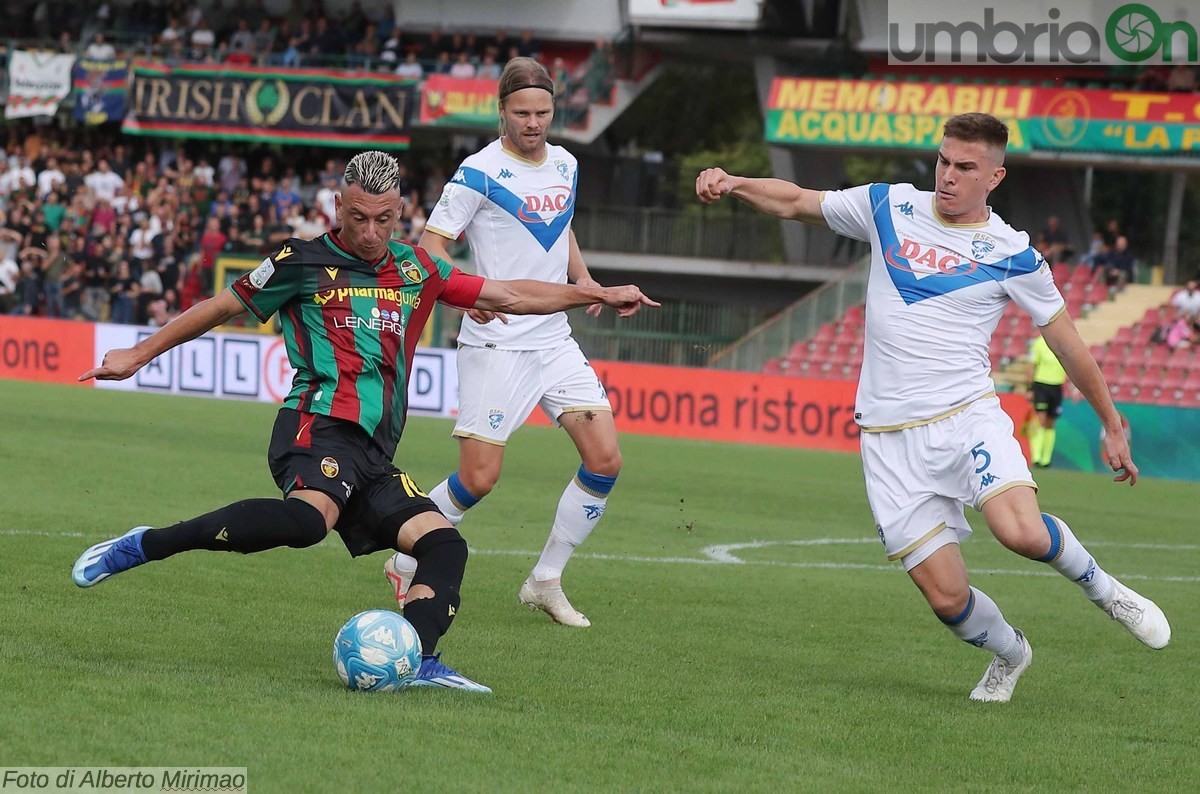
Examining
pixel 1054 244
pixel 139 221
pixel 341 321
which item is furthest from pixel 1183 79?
pixel 341 321

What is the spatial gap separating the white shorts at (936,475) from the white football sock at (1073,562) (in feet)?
0.69

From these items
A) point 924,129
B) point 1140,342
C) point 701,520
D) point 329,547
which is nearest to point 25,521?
point 329,547

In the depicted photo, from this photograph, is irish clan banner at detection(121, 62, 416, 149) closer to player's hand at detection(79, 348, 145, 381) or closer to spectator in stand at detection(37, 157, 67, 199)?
spectator in stand at detection(37, 157, 67, 199)

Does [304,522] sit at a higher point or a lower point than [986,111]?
lower

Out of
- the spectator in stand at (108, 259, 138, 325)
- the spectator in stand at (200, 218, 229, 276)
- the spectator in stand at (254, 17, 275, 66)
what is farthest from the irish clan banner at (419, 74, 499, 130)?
the spectator in stand at (108, 259, 138, 325)

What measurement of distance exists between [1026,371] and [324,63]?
18.5m

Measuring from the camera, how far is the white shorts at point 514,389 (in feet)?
28.0

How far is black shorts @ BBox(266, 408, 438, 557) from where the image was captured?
621 centimetres

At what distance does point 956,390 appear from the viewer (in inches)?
267

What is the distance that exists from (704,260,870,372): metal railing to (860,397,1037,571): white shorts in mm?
20614

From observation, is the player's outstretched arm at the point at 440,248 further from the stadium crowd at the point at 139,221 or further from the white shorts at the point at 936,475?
the stadium crowd at the point at 139,221

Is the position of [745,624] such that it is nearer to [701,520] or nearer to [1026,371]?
[701,520]

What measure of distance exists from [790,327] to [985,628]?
21.9 m

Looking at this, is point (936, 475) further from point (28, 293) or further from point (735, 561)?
point (28, 293)
